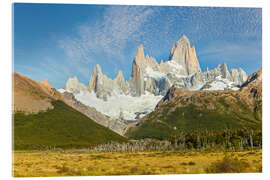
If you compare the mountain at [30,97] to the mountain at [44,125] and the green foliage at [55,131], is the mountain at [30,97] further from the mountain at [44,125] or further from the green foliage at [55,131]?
the green foliage at [55,131]

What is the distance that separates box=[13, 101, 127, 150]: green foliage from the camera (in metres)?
109

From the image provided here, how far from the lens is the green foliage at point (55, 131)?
10912 cm

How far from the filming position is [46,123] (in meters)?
134

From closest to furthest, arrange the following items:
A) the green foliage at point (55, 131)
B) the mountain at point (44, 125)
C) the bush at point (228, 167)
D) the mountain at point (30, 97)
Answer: the bush at point (228, 167) < the green foliage at point (55, 131) < the mountain at point (44, 125) < the mountain at point (30, 97)

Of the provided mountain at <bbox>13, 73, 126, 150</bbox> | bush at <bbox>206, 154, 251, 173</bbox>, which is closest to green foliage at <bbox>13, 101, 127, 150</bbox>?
mountain at <bbox>13, 73, 126, 150</bbox>

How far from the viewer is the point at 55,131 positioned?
422ft

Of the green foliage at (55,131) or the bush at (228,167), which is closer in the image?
the bush at (228,167)

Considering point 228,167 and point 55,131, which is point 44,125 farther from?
point 228,167

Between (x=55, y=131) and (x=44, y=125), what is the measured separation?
731cm

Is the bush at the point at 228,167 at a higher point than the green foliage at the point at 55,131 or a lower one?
higher

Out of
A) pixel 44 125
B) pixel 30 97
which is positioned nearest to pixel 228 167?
pixel 44 125

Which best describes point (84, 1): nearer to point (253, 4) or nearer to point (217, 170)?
point (253, 4)

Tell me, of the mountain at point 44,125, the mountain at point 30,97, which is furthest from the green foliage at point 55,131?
the mountain at point 30,97
